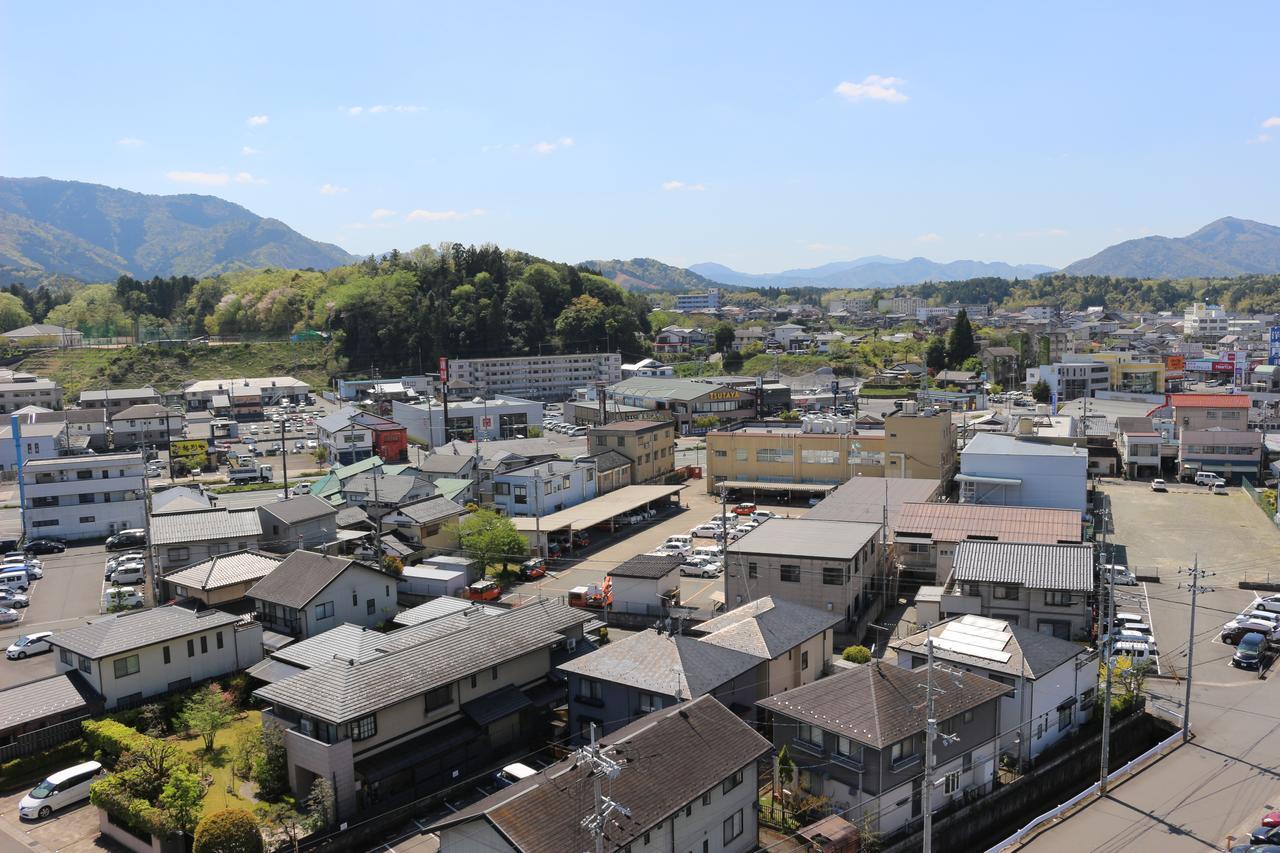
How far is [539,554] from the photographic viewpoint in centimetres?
2081

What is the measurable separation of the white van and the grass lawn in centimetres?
125

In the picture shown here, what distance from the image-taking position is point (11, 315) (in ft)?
222

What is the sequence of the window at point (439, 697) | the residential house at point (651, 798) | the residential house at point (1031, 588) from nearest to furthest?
the residential house at point (651, 798) → the window at point (439, 697) → the residential house at point (1031, 588)

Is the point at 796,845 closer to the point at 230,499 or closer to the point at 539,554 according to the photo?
the point at 539,554

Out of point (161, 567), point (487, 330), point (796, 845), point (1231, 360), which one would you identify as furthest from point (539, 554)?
point (1231, 360)

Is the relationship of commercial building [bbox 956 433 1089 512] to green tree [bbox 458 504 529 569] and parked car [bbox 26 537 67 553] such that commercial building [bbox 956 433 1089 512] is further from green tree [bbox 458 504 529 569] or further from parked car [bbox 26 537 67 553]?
parked car [bbox 26 537 67 553]

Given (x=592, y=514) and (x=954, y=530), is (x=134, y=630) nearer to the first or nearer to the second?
(x=592, y=514)

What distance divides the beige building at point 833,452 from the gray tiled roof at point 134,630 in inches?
680

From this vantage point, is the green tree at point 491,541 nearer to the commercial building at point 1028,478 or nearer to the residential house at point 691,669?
the residential house at point 691,669

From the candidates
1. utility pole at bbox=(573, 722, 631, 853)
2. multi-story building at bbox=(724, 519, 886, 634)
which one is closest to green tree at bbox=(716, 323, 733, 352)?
multi-story building at bbox=(724, 519, 886, 634)

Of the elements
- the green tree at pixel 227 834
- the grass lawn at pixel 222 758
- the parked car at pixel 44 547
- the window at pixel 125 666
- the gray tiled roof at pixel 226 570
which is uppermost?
the gray tiled roof at pixel 226 570

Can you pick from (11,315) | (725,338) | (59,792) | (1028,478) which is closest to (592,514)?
(1028,478)

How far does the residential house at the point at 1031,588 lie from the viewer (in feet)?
44.8

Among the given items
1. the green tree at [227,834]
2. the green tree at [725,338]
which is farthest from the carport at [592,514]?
the green tree at [725,338]
